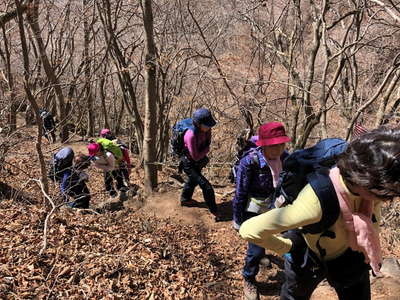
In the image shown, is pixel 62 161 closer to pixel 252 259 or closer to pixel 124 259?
pixel 124 259

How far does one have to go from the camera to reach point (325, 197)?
1957mm

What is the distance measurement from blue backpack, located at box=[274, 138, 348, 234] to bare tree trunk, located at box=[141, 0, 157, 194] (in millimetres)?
3653

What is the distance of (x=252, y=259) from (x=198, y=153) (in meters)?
2.08

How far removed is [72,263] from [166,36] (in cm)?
652

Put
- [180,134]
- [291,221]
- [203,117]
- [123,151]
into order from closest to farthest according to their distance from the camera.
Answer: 1. [291,221]
2. [203,117]
3. [180,134]
4. [123,151]

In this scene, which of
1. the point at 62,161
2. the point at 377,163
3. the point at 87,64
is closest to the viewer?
the point at 377,163

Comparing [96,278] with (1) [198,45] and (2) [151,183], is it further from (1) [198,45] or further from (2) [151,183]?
(1) [198,45]

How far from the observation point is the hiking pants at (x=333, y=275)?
7.52 ft

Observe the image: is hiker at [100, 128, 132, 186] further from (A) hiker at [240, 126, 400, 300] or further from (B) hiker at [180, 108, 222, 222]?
(A) hiker at [240, 126, 400, 300]

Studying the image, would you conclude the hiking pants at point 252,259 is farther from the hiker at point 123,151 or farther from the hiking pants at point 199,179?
the hiker at point 123,151

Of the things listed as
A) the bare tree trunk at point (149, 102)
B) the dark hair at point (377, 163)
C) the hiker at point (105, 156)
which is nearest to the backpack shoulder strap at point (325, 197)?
the dark hair at point (377, 163)

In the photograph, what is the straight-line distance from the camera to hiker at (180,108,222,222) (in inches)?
194

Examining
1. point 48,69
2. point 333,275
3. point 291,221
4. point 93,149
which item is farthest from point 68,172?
point 291,221

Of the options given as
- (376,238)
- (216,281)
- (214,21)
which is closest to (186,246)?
(216,281)
